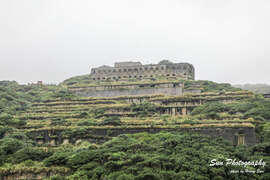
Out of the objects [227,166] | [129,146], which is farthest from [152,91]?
[227,166]

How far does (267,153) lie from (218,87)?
108 ft

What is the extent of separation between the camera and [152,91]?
55.0 meters

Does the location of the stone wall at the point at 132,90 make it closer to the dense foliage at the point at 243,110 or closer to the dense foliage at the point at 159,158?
the dense foliage at the point at 243,110

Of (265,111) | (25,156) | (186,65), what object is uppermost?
(186,65)

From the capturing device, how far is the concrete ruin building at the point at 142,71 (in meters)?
68.6

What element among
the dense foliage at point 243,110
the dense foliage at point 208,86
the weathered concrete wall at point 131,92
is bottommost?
the dense foliage at point 243,110

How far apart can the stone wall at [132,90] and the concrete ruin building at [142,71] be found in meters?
12.4

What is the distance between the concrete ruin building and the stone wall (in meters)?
12.4

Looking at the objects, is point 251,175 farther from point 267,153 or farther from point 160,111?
point 160,111

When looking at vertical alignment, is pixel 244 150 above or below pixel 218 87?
below

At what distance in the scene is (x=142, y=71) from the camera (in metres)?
70.3

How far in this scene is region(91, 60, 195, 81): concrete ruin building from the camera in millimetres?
68625

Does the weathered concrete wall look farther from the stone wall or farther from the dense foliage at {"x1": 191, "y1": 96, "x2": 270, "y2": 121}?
the dense foliage at {"x1": 191, "y1": 96, "x2": 270, "y2": 121}

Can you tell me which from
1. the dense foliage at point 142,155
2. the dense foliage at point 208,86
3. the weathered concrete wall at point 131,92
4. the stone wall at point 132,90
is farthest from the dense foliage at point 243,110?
the dense foliage at point 208,86
